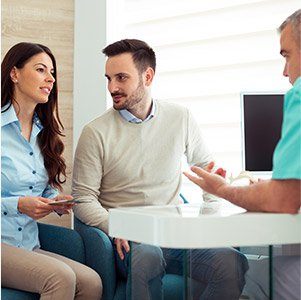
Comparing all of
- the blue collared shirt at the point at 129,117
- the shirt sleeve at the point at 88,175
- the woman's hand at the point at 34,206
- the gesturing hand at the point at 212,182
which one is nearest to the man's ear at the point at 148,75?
the blue collared shirt at the point at 129,117

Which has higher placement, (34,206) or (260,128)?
(260,128)

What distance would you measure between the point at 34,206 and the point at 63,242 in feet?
1.06

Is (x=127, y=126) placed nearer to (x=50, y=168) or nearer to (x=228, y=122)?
(x=50, y=168)

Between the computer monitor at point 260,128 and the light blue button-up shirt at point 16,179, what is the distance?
106 cm

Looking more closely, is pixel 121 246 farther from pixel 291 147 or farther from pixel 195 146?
pixel 291 147

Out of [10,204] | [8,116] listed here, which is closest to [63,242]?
[10,204]

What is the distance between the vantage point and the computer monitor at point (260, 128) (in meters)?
3.48

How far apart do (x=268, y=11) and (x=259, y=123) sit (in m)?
0.77

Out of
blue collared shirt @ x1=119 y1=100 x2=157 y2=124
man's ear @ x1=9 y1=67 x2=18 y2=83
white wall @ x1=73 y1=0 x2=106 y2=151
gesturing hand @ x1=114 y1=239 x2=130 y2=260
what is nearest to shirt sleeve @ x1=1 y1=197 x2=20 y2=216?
gesturing hand @ x1=114 y1=239 x2=130 y2=260

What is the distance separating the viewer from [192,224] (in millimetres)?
1633

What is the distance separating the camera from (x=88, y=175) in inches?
124

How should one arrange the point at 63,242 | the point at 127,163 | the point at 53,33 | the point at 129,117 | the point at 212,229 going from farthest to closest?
the point at 53,33 < the point at 129,117 < the point at 127,163 < the point at 63,242 < the point at 212,229

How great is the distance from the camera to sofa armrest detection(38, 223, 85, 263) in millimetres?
3014

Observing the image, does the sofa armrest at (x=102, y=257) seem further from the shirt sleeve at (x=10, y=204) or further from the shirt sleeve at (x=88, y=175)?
the shirt sleeve at (x=10, y=204)
